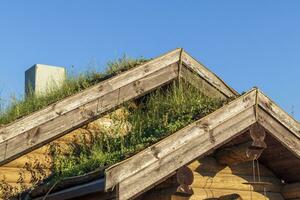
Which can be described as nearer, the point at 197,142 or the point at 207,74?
the point at 197,142

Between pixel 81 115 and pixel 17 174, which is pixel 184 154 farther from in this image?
pixel 17 174

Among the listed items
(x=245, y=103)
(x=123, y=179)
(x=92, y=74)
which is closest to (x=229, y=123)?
(x=245, y=103)

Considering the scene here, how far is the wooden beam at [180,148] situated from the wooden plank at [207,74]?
6.67ft

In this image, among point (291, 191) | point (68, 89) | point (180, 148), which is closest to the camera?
point (180, 148)

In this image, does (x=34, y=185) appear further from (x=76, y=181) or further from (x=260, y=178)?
(x=260, y=178)

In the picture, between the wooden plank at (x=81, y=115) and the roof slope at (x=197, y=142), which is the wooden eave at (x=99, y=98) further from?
the roof slope at (x=197, y=142)

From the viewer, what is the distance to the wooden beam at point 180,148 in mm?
5992

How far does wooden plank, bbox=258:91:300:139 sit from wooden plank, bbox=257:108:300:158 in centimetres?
4

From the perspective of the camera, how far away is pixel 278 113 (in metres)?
7.41

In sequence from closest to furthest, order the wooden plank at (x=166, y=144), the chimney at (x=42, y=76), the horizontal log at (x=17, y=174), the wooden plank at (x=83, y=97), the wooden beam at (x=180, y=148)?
the wooden plank at (x=166, y=144) → the wooden beam at (x=180, y=148) → the wooden plank at (x=83, y=97) → the horizontal log at (x=17, y=174) → the chimney at (x=42, y=76)

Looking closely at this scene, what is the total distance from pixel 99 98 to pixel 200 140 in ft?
6.06

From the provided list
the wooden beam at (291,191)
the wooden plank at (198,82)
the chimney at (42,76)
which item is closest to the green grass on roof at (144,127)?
the wooden plank at (198,82)

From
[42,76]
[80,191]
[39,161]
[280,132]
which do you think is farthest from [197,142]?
[42,76]

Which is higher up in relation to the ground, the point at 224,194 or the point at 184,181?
the point at 224,194
